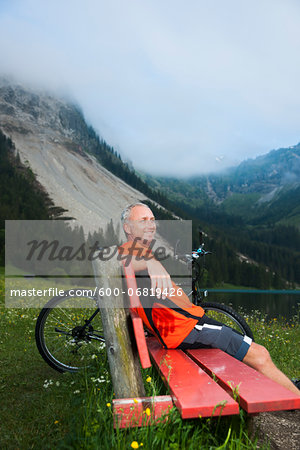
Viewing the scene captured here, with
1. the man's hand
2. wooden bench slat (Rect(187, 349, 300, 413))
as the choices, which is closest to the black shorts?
wooden bench slat (Rect(187, 349, 300, 413))

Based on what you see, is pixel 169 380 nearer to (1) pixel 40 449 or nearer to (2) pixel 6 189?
(1) pixel 40 449

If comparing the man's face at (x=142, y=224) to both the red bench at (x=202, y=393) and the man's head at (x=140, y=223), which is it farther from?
the red bench at (x=202, y=393)

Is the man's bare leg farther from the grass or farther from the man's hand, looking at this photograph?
the man's hand

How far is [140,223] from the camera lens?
420 cm

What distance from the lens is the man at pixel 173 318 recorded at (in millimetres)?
3895

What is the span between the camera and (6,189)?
154 m

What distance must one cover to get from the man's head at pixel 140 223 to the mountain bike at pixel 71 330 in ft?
6.82

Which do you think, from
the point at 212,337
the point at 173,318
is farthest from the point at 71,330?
the point at 212,337

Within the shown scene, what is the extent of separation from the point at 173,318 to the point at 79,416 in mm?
1410

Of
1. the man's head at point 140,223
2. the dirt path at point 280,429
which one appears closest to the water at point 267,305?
the dirt path at point 280,429

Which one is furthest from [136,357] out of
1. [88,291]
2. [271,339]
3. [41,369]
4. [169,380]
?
[271,339]

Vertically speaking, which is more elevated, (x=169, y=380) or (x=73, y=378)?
(x=169, y=380)

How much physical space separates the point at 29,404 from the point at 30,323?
508cm

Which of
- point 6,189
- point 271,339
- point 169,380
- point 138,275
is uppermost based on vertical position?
point 6,189
